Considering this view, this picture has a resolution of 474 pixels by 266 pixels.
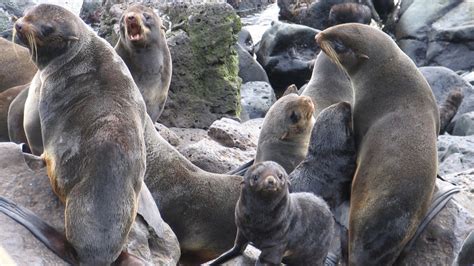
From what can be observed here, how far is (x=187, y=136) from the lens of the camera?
30.9ft

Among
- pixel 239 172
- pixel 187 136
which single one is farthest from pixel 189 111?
pixel 239 172

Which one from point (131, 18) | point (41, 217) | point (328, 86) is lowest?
point (328, 86)

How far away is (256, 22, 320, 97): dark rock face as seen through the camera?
15.9 meters

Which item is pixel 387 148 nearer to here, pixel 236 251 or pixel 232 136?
pixel 236 251

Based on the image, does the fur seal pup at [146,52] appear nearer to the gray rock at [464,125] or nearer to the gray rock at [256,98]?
the gray rock at [256,98]

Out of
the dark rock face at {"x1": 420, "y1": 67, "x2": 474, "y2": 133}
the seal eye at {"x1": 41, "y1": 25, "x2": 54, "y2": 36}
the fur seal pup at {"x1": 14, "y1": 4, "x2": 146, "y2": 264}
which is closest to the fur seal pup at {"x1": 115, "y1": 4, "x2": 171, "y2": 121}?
the fur seal pup at {"x1": 14, "y1": 4, "x2": 146, "y2": 264}

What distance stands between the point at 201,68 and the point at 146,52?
2.09 meters

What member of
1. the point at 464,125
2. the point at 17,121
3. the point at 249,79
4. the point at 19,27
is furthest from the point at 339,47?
the point at 249,79

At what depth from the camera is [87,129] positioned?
4.89 metres

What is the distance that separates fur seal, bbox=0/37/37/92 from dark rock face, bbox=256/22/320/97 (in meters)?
7.15

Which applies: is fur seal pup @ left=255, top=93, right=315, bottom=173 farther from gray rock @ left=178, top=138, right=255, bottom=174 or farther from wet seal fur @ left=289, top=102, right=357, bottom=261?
wet seal fur @ left=289, top=102, right=357, bottom=261

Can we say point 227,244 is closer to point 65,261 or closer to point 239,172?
point 239,172

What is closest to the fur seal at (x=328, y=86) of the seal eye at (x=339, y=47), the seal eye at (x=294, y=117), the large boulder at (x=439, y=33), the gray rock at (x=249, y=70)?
the seal eye at (x=294, y=117)

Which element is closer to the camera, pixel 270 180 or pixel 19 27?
pixel 270 180
